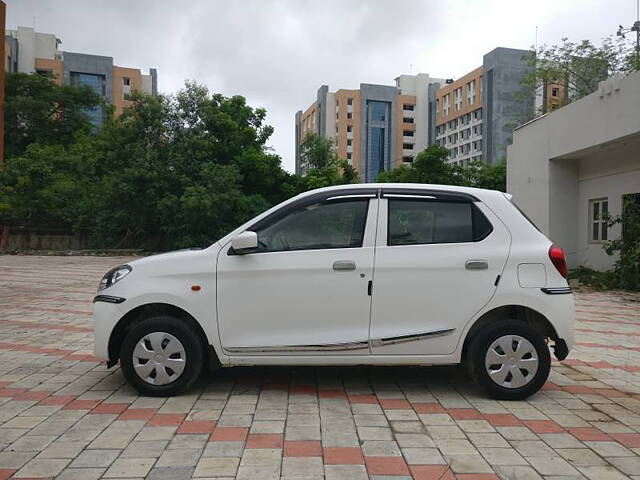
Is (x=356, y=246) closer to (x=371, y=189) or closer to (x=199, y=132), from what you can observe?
(x=371, y=189)

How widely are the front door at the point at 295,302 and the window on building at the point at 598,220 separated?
13964 millimetres

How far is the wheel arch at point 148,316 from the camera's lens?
461 cm

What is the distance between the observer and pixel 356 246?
4586mm

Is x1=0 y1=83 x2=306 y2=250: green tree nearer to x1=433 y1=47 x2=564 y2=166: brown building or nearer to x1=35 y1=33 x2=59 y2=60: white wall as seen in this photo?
x1=433 y1=47 x2=564 y2=166: brown building

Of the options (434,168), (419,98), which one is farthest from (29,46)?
(434,168)

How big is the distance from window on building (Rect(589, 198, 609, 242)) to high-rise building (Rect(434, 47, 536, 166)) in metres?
53.8

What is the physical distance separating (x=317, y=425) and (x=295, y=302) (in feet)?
3.24

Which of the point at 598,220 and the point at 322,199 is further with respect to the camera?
the point at 598,220

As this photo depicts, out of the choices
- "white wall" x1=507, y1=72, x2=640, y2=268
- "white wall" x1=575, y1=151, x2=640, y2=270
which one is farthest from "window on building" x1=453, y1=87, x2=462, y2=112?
"white wall" x1=575, y1=151, x2=640, y2=270

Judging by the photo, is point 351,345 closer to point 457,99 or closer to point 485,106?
point 485,106

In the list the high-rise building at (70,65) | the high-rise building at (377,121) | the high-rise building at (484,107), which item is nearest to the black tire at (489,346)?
the high-rise building at (484,107)

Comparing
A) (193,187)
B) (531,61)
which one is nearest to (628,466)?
(193,187)

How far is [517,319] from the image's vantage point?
4746mm

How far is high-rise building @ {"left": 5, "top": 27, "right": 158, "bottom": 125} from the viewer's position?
75.9 m
